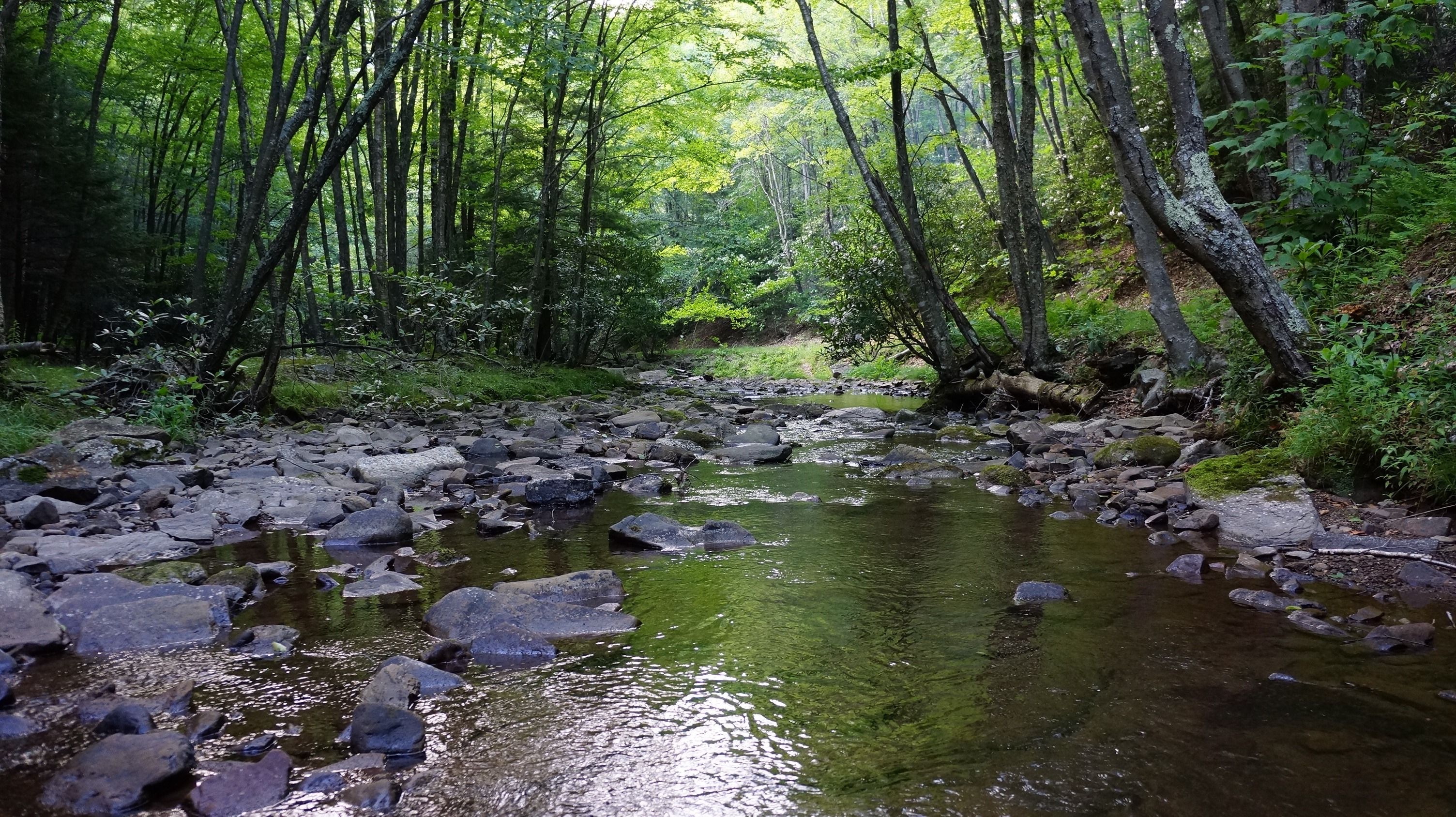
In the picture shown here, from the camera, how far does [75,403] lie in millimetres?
7293

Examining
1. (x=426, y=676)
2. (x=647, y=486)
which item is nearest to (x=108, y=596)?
(x=426, y=676)

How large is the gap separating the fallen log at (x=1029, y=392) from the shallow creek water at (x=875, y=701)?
6332mm

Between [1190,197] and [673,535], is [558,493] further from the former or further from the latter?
[1190,197]

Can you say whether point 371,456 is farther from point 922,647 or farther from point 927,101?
point 927,101

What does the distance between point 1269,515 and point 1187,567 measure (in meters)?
1.00

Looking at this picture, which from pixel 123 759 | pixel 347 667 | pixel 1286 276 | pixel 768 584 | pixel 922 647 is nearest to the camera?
pixel 123 759

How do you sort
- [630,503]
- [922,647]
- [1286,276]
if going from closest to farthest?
[922,647]
[630,503]
[1286,276]

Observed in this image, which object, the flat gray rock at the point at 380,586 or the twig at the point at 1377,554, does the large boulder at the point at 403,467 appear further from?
the twig at the point at 1377,554

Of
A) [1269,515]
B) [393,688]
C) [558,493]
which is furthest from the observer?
[558,493]

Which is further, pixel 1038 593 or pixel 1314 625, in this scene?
pixel 1038 593

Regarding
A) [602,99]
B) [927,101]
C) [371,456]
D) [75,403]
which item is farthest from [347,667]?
[927,101]

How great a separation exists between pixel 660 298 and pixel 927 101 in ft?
123

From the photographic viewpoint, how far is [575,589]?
386 cm

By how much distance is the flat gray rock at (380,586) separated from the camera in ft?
12.7
